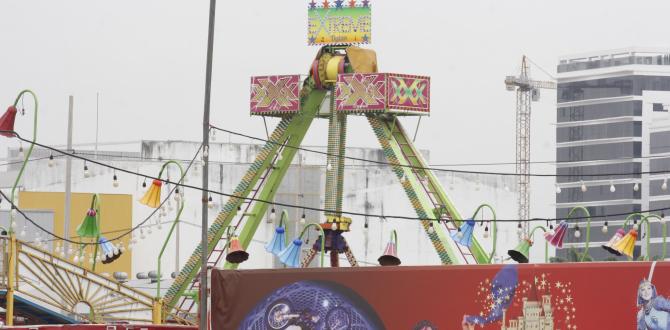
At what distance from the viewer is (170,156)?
103 meters

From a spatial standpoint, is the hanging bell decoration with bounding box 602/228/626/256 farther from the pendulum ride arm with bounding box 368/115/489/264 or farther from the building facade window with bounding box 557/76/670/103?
the building facade window with bounding box 557/76/670/103

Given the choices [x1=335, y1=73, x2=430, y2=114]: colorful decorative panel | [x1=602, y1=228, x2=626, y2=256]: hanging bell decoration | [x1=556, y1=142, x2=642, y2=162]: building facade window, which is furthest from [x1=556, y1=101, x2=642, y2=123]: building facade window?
[x1=602, y1=228, x2=626, y2=256]: hanging bell decoration

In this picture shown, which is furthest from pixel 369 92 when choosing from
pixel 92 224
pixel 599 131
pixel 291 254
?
pixel 599 131

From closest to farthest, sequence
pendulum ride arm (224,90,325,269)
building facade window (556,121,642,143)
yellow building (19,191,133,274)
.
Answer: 1. pendulum ride arm (224,90,325,269)
2. yellow building (19,191,133,274)
3. building facade window (556,121,642,143)

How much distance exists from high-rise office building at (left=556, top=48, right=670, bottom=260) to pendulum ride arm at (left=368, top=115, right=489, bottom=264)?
Result: 347 feet

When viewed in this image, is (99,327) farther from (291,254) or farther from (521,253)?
(521,253)

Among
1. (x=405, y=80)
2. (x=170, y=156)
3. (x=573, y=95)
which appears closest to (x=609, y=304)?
(x=405, y=80)

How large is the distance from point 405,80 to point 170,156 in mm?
48473

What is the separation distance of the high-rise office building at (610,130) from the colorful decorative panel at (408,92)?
105920mm

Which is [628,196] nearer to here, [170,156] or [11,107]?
[170,156]

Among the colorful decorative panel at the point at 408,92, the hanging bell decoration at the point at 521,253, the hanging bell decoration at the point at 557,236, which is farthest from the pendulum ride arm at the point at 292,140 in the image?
the hanging bell decoration at the point at 521,253

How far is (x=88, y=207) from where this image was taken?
95.6 m

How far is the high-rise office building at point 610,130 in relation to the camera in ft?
537

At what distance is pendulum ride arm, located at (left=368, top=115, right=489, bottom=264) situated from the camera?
54931 mm
